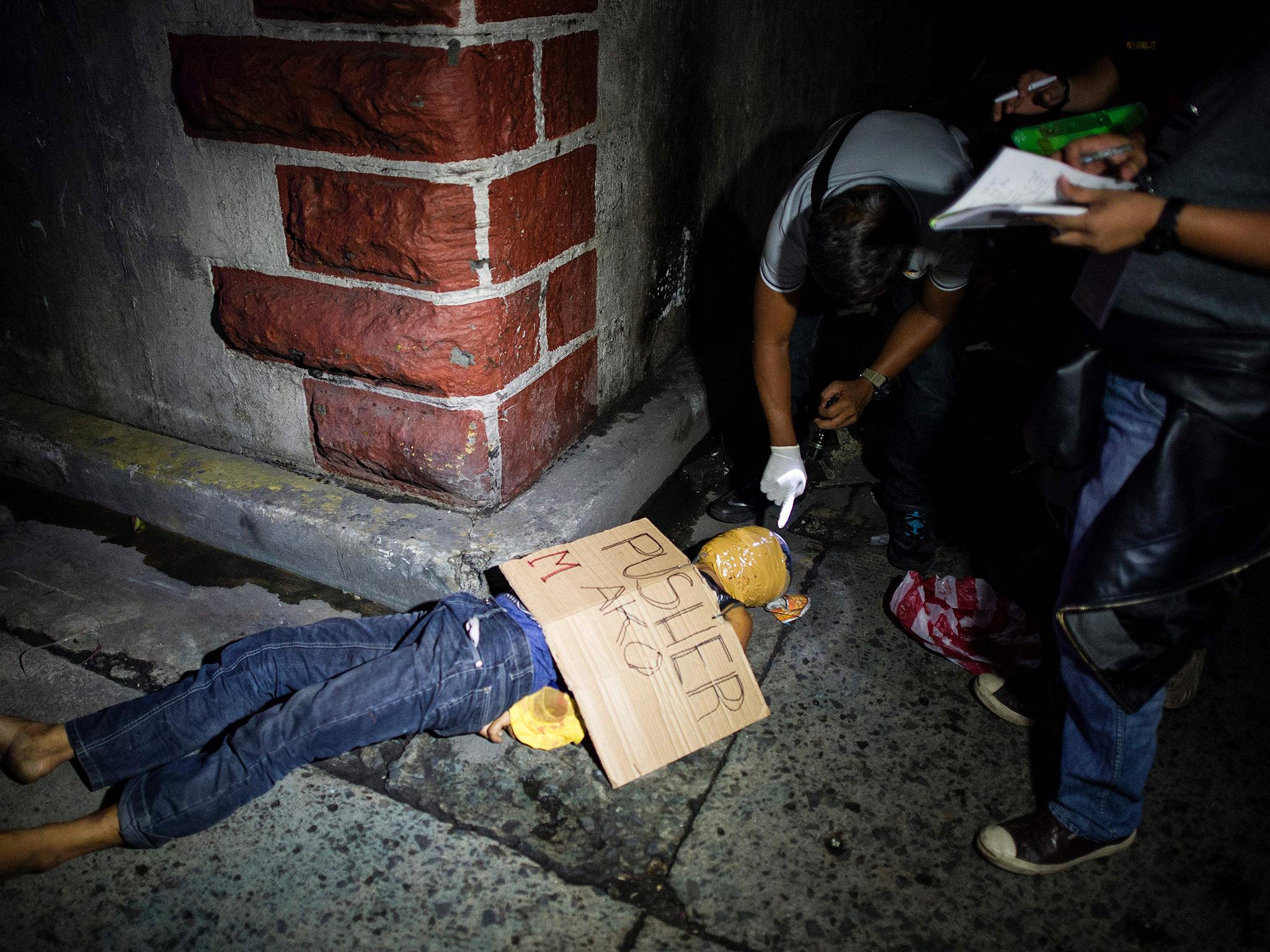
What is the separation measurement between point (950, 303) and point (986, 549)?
824 mm

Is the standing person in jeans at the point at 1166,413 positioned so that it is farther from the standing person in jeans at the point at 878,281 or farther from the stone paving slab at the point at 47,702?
the stone paving slab at the point at 47,702

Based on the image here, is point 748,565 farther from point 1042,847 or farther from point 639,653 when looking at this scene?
point 1042,847

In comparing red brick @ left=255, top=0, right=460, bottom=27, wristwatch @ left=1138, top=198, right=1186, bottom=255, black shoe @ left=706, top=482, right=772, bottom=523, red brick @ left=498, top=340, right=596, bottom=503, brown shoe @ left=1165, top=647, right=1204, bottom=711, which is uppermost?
red brick @ left=255, top=0, right=460, bottom=27

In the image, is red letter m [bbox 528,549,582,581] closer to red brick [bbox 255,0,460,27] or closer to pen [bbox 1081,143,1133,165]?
red brick [bbox 255,0,460,27]

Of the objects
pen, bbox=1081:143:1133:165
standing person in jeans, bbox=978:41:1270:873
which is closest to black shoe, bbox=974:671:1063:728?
standing person in jeans, bbox=978:41:1270:873

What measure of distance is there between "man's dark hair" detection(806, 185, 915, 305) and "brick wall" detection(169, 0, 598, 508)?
2.00 feet

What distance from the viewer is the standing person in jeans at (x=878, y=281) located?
1800mm

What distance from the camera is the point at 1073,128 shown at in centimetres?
128

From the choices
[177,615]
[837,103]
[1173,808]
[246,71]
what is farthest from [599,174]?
[837,103]

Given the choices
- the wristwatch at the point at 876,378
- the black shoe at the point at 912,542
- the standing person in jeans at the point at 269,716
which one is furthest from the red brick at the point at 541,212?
the black shoe at the point at 912,542

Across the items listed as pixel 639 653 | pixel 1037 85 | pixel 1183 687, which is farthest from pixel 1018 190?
pixel 1183 687

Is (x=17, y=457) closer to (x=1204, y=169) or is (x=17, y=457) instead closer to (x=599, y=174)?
(x=599, y=174)

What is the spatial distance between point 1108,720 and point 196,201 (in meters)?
2.20

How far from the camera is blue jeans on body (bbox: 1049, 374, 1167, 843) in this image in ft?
4.18
